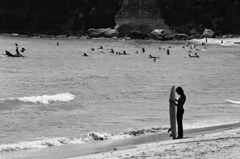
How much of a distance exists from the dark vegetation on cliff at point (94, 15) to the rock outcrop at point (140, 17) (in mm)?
2954

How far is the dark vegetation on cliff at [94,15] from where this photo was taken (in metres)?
Result: 143

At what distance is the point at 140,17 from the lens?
448 feet

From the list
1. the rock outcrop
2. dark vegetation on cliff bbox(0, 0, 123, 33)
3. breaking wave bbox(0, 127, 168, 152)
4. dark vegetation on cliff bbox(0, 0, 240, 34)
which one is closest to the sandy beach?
breaking wave bbox(0, 127, 168, 152)

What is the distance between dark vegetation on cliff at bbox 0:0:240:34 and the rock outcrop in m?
2.95

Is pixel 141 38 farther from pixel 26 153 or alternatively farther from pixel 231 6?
pixel 26 153

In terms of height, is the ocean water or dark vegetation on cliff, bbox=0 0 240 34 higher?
dark vegetation on cliff, bbox=0 0 240 34

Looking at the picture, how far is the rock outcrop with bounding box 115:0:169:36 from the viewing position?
134375 millimetres

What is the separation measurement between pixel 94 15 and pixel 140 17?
19920mm

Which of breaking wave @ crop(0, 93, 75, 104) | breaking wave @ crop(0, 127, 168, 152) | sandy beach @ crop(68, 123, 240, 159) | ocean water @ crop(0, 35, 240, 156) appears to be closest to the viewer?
sandy beach @ crop(68, 123, 240, 159)

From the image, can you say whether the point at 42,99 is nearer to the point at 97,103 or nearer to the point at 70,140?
the point at 97,103

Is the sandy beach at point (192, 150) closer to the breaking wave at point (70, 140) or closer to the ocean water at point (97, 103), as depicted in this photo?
the breaking wave at point (70, 140)

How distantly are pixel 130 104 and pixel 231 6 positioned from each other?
12501cm

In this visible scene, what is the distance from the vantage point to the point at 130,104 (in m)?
26.3

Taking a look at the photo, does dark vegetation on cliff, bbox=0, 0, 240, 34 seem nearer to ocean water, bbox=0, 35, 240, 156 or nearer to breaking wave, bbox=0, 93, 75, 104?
ocean water, bbox=0, 35, 240, 156
